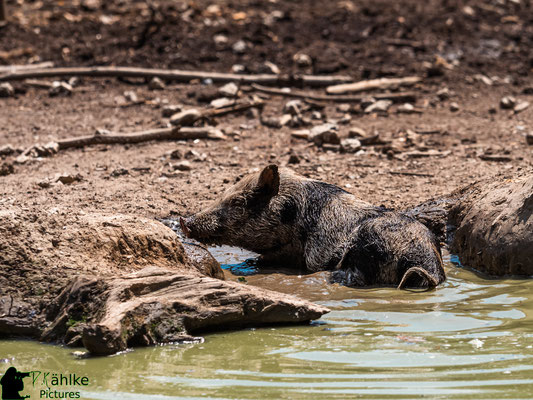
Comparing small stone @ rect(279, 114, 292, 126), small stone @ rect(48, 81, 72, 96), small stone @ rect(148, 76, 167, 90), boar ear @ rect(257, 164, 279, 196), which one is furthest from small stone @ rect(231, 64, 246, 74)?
boar ear @ rect(257, 164, 279, 196)

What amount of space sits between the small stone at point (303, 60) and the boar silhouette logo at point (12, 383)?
35.1 ft

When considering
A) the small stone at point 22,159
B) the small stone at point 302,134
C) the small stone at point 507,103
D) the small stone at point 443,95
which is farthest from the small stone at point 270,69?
the small stone at point 22,159

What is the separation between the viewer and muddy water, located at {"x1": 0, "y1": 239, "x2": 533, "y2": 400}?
4.46m

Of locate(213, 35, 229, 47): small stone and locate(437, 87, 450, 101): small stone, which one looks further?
locate(213, 35, 229, 47): small stone

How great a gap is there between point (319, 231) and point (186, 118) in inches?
203

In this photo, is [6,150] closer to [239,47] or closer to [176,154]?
[176,154]

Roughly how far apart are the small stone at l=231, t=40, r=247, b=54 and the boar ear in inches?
317

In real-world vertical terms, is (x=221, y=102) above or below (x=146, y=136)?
above

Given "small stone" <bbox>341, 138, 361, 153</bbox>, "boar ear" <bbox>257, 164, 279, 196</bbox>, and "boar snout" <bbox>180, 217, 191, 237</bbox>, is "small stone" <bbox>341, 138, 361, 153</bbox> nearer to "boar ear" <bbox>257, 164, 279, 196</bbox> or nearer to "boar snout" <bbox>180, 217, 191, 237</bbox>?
"boar ear" <bbox>257, 164, 279, 196</bbox>

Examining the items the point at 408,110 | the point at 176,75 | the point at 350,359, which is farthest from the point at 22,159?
the point at 350,359

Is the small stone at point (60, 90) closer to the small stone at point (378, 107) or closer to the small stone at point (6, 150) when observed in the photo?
the small stone at point (6, 150)

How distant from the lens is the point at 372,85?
14.0 m

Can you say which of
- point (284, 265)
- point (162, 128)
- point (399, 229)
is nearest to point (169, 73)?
point (162, 128)

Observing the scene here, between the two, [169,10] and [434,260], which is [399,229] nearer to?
[434,260]
